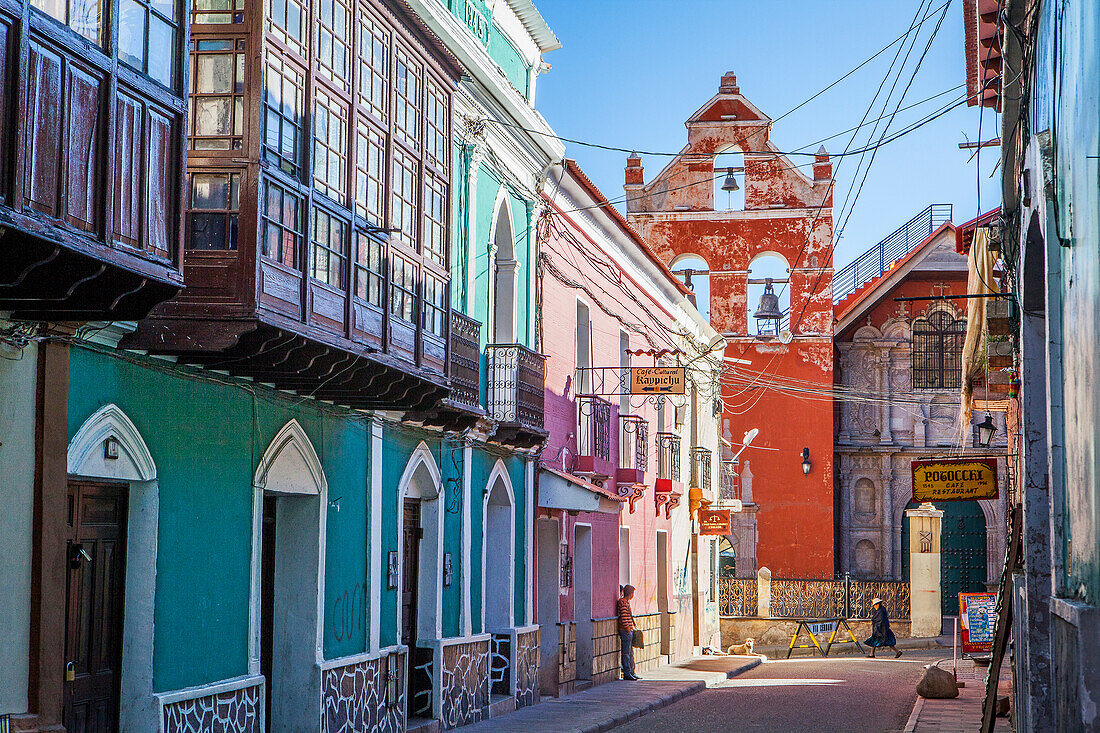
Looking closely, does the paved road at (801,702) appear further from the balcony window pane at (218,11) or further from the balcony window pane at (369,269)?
the balcony window pane at (218,11)

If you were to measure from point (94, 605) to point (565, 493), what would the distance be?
397 inches

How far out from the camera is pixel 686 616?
89.9ft

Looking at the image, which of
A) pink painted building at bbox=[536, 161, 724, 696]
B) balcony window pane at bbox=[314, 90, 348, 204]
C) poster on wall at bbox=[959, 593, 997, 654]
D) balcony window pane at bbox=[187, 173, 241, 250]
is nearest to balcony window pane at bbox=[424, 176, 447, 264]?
balcony window pane at bbox=[314, 90, 348, 204]

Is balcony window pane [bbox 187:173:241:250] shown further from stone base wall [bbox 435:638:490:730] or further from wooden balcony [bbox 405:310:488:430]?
stone base wall [bbox 435:638:490:730]

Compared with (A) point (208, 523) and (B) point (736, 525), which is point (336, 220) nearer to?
(A) point (208, 523)

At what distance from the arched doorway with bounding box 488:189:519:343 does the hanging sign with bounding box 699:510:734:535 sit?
41.1ft

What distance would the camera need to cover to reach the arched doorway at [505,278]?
1667cm

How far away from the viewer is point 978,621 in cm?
1794

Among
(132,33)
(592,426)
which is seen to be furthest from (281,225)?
(592,426)

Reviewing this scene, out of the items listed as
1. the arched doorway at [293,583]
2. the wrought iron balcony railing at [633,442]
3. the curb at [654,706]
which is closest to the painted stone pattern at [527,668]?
the curb at [654,706]

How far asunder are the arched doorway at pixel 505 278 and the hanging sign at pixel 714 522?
41.1 ft

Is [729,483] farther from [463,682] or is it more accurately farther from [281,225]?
[281,225]

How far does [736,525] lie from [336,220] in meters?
26.0

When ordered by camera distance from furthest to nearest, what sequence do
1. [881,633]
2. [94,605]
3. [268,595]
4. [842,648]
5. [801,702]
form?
[842,648], [881,633], [801,702], [268,595], [94,605]
